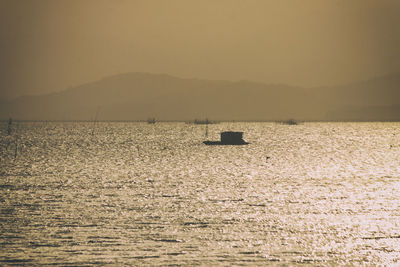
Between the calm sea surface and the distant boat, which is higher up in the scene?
the distant boat

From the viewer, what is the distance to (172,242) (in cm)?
2664

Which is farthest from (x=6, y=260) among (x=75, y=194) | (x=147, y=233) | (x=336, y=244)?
(x=75, y=194)

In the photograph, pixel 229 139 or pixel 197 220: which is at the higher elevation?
pixel 229 139

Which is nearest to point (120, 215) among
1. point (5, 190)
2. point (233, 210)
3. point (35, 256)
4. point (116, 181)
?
point (233, 210)

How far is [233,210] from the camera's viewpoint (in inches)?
1442

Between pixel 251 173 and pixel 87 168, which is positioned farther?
pixel 87 168

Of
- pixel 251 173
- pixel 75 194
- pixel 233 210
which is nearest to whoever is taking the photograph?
pixel 233 210

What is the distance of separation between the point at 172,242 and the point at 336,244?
8.62 meters

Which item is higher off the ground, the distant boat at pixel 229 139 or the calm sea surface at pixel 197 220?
the distant boat at pixel 229 139

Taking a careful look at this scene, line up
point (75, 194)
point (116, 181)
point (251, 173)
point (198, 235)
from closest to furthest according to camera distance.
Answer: point (198, 235), point (75, 194), point (116, 181), point (251, 173)

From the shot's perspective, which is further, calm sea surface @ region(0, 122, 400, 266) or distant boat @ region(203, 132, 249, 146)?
distant boat @ region(203, 132, 249, 146)

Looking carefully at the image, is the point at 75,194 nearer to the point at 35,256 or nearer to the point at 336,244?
the point at 35,256

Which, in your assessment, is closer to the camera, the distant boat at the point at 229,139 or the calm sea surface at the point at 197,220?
the calm sea surface at the point at 197,220

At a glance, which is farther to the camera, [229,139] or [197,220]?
[229,139]
